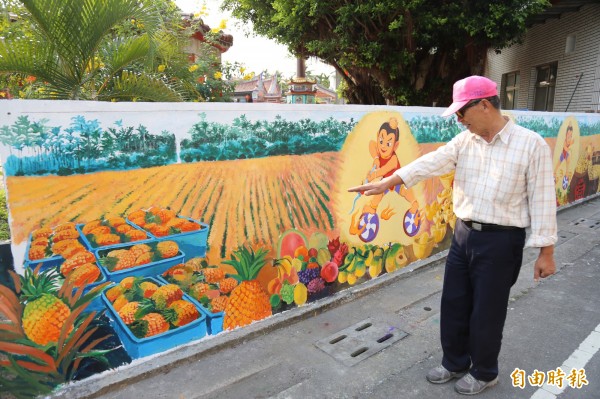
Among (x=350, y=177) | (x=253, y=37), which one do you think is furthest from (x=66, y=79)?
(x=253, y=37)

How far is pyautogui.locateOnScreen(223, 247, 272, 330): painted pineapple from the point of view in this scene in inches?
121

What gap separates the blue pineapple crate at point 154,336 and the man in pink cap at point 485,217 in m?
1.53

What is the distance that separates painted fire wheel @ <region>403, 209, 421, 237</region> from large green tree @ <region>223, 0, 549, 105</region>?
745cm

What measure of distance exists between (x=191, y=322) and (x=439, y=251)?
333 centimetres

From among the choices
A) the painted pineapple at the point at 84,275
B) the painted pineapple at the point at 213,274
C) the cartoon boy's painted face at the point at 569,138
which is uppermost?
the cartoon boy's painted face at the point at 569,138

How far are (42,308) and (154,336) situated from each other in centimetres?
70

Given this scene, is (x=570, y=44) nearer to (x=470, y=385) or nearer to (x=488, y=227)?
(x=488, y=227)

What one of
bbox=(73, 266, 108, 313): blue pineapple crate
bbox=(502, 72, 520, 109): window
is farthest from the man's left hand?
bbox=(502, 72, 520, 109): window

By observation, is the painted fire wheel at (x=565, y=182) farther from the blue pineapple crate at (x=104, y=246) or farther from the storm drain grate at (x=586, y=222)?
the blue pineapple crate at (x=104, y=246)

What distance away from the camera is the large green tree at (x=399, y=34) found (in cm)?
1020

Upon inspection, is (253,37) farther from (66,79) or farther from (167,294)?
(167,294)

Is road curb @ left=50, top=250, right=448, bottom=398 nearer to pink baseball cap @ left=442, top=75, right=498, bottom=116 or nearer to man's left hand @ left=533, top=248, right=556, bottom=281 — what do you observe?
man's left hand @ left=533, top=248, right=556, bottom=281

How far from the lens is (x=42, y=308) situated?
2256 mm

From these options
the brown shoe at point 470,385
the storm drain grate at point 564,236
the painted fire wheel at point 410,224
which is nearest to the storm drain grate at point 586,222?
the storm drain grate at point 564,236
